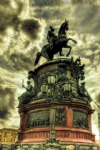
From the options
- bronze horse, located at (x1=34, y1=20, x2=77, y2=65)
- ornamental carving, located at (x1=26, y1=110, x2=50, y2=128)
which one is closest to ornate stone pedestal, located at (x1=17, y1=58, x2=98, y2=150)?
ornamental carving, located at (x1=26, y1=110, x2=50, y2=128)

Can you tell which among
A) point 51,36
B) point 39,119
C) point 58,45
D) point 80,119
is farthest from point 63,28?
point 39,119

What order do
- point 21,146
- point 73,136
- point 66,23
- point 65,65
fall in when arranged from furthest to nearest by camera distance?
point 66,23 < point 65,65 < point 21,146 < point 73,136

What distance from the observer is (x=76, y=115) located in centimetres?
2397

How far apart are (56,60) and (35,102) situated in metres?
5.81

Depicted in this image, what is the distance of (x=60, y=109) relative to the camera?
77.0ft

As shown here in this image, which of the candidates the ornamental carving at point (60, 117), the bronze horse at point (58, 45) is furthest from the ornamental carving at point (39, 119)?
the bronze horse at point (58, 45)

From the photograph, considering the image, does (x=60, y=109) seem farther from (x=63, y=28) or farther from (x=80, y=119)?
(x=63, y=28)

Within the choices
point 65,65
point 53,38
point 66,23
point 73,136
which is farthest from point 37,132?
point 66,23

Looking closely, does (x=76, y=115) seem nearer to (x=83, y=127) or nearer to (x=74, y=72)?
(x=83, y=127)

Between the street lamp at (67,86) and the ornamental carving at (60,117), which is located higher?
the street lamp at (67,86)

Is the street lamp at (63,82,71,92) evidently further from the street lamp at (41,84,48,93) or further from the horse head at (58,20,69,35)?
the horse head at (58,20,69,35)

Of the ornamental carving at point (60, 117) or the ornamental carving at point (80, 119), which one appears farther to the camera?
the ornamental carving at point (80, 119)

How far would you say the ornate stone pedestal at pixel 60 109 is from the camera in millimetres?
22422

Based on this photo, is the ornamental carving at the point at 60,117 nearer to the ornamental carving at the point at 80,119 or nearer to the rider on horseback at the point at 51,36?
the ornamental carving at the point at 80,119
